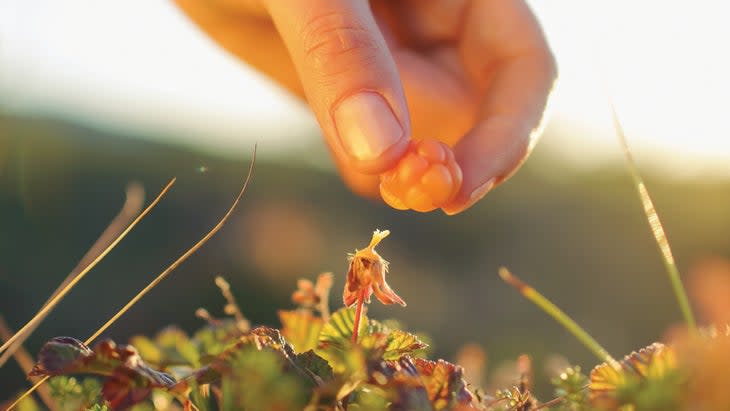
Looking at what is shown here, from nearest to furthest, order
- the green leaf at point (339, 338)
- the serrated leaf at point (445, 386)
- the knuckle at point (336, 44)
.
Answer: the serrated leaf at point (445, 386)
the green leaf at point (339, 338)
the knuckle at point (336, 44)

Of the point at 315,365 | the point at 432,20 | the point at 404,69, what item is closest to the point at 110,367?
the point at 315,365

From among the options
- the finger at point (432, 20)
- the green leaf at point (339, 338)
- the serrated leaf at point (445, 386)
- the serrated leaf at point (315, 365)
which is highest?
the finger at point (432, 20)

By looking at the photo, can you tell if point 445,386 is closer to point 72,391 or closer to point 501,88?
point 72,391

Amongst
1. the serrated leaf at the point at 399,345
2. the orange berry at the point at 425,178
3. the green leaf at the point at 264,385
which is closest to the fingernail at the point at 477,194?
the orange berry at the point at 425,178

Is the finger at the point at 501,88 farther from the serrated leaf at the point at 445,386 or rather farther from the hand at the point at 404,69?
the serrated leaf at the point at 445,386

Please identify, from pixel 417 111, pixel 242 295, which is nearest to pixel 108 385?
pixel 417 111

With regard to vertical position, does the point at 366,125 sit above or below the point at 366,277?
above

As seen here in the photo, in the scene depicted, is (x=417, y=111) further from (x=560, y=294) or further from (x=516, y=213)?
(x=516, y=213)
